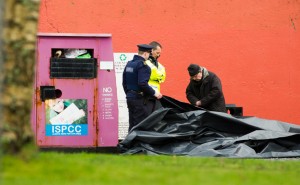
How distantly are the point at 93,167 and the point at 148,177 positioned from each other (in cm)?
66

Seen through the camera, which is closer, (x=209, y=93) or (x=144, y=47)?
(x=144, y=47)

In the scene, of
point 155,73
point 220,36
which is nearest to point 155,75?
point 155,73

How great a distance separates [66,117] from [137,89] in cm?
114

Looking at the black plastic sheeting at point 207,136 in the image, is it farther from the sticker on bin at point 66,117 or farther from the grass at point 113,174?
the grass at point 113,174

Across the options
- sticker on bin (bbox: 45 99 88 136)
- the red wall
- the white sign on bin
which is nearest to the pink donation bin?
sticker on bin (bbox: 45 99 88 136)

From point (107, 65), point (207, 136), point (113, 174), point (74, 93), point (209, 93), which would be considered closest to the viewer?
point (113, 174)

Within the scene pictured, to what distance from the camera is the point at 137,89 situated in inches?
476

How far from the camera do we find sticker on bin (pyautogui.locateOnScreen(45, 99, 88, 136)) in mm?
12094

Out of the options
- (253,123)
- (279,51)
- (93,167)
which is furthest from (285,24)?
(93,167)

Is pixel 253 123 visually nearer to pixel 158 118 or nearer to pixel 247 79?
pixel 158 118

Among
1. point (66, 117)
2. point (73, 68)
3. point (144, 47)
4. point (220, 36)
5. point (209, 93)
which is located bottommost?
point (66, 117)

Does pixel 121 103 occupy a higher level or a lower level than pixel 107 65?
lower

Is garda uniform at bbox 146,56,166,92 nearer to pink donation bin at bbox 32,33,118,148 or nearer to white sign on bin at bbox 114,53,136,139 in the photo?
pink donation bin at bbox 32,33,118,148

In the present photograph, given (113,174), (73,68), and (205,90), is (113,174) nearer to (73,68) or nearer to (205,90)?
(73,68)
